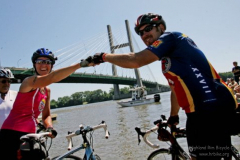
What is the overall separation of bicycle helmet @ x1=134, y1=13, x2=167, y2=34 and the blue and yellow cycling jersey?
10.5 inches

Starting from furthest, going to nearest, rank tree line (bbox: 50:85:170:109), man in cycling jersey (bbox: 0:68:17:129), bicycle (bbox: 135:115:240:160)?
tree line (bbox: 50:85:170:109) < man in cycling jersey (bbox: 0:68:17:129) < bicycle (bbox: 135:115:240:160)

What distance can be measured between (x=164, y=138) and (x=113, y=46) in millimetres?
49344

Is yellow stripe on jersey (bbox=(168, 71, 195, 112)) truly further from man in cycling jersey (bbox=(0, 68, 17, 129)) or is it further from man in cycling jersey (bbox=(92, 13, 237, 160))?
man in cycling jersey (bbox=(0, 68, 17, 129))

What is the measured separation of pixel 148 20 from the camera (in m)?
1.84

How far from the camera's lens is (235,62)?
871cm

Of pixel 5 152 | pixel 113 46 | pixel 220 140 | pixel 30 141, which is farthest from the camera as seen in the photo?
pixel 113 46

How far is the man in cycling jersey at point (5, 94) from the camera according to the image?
301 cm

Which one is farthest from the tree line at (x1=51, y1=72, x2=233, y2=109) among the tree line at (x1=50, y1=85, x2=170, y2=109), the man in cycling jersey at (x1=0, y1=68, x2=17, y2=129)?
the man in cycling jersey at (x1=0, y1=68, x2=17, y2=129)

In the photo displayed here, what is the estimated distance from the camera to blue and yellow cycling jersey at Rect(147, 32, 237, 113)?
1.55 meters

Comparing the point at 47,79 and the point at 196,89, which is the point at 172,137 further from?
the point at 47,79

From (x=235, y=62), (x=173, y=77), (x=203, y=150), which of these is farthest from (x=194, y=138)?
(x=235, y=62)

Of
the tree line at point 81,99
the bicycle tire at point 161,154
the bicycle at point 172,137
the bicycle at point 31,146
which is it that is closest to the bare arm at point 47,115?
the bicycle at point 31,146

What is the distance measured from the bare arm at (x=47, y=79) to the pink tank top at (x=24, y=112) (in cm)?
9

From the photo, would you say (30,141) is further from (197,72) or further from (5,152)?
(197,72)
